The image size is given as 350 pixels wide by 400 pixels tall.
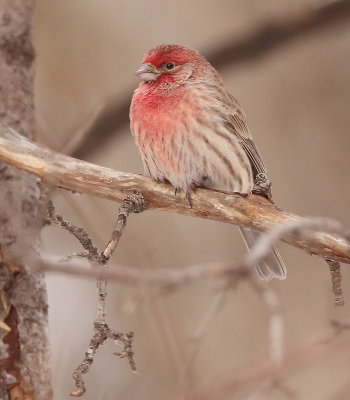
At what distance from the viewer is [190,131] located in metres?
5.27

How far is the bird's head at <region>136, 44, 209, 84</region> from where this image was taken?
18.5 feet

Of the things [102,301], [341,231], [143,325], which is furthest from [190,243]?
[341,231]

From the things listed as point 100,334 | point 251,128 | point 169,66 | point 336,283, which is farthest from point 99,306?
point 251,128

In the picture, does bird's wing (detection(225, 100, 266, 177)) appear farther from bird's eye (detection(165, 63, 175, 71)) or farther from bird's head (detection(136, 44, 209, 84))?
bird's eye (detection(165, 63, 175, 71))

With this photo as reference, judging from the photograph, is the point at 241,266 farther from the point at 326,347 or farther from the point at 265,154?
the point at 265,154

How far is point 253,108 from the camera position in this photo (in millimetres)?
8367

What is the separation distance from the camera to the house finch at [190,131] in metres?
5.22

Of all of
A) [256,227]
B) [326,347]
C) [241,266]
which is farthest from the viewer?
[256,227]

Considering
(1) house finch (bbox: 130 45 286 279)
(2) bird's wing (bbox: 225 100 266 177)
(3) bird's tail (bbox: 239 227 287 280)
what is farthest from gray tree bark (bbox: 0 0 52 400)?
(3) bird's tail (bbox: 239 227 287 280)

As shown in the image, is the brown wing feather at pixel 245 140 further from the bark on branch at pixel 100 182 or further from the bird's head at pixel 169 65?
the bark on branch at pixel 100 182

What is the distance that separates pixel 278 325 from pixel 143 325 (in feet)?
16.7

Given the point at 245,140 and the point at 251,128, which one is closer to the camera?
the point at 245,140

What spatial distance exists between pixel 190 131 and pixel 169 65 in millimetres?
725

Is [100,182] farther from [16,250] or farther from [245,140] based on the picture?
[245,140]
